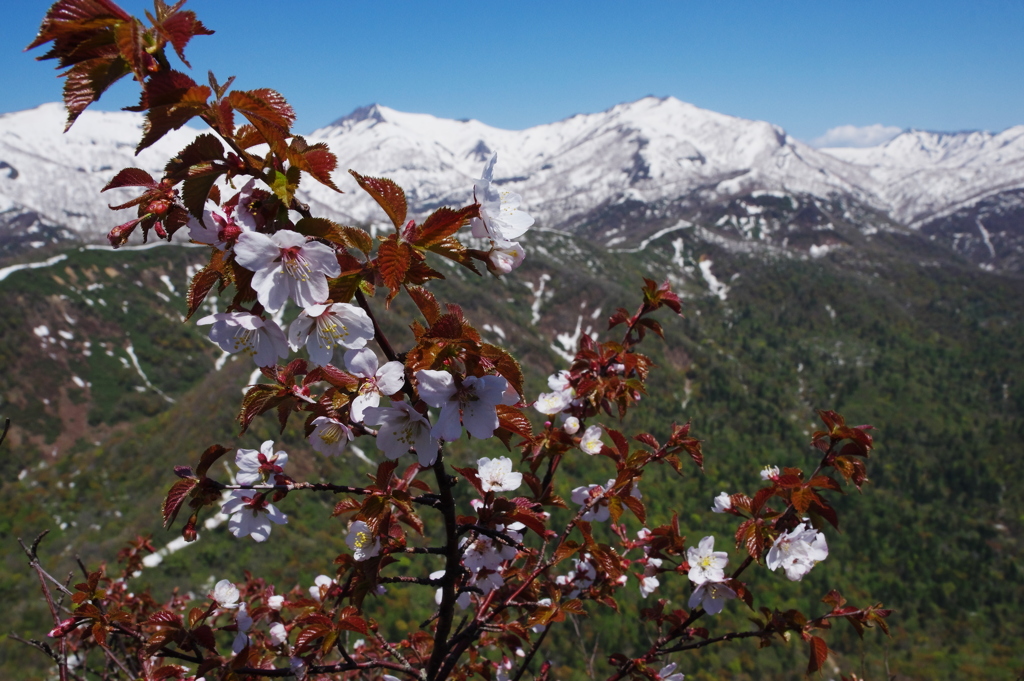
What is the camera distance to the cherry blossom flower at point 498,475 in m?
2.37

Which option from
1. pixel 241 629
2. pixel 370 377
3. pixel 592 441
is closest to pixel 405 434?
pixel 370 377

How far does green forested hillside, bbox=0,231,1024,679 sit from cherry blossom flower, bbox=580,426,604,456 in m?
1.04

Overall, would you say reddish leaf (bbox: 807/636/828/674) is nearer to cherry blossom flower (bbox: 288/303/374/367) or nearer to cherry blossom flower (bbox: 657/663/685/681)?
cherry blossom flower (bbox: 657/663/685/681)

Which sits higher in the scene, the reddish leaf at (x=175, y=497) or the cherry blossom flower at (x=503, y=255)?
the cherry blossom flower at (x=503, y=255)

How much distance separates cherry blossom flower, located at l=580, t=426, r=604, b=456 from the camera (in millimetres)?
2926

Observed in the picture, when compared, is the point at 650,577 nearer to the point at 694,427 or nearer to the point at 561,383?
the point at 561,383

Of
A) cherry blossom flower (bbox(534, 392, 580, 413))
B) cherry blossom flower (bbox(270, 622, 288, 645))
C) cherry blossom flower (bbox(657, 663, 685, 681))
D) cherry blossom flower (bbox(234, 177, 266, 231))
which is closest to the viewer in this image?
cherry blossom flower (bbox(234, 177, 266, 231))

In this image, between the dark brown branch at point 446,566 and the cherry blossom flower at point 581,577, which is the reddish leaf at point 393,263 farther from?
the cherry blossom flower at point 581,577

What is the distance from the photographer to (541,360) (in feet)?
180

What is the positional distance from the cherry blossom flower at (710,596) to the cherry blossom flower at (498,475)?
122cm

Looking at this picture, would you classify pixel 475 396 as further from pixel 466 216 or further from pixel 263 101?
pixel 263 101

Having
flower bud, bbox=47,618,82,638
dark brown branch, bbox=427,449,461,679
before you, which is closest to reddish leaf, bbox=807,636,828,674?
dark brown branch, bbox=427,449,461,679

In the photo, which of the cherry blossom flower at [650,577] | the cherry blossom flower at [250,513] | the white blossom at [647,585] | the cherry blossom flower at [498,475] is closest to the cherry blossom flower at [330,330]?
the cherry blossom flower at [250,513]

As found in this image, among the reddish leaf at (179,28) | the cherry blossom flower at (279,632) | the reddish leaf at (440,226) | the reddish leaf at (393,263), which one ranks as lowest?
the cherry blossom flower at (279,632)
